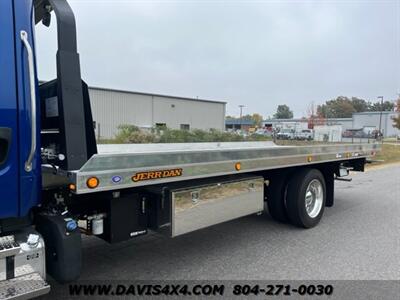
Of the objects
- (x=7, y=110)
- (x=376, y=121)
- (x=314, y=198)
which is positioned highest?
(x=376, y=121)

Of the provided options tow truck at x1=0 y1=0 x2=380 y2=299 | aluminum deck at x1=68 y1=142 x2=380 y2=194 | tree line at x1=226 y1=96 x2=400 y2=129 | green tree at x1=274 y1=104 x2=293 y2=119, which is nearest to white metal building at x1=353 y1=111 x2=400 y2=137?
tree line at x1=226 y1=96 x2=400 y2=129

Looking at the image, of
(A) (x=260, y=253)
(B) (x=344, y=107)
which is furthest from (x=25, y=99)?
(B) (x=344, y=107)

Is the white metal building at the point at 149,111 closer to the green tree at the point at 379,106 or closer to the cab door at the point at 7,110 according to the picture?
the cab door at the point at 7,110

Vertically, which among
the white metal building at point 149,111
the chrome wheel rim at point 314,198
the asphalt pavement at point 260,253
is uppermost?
the white metal building at point 149,111

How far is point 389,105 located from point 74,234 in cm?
13350

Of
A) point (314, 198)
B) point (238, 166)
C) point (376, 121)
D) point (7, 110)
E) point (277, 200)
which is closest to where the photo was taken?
point (7, 110)

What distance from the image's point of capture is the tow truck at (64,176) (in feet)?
8.12

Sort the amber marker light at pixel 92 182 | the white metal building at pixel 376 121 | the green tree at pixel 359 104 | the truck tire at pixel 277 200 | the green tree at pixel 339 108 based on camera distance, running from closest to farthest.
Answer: the amber marker light at pixel 92 182, the truck tire at pixel 277 200, the white metal building at pixel 376 121, the green tree at pixel 339 108, the green tree at pixel 359 104

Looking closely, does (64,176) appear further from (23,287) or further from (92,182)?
(23,287)

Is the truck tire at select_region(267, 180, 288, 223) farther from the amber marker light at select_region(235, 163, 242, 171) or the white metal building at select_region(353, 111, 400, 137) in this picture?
the white metal building at select_region(353, 111, 400, 137)

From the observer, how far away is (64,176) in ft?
9.07

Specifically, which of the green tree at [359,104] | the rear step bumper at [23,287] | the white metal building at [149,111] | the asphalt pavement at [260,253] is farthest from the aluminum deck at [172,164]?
the green tree at [359,104]

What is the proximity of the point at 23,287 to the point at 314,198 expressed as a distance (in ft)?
15.2

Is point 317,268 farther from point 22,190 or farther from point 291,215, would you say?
point 22,190
